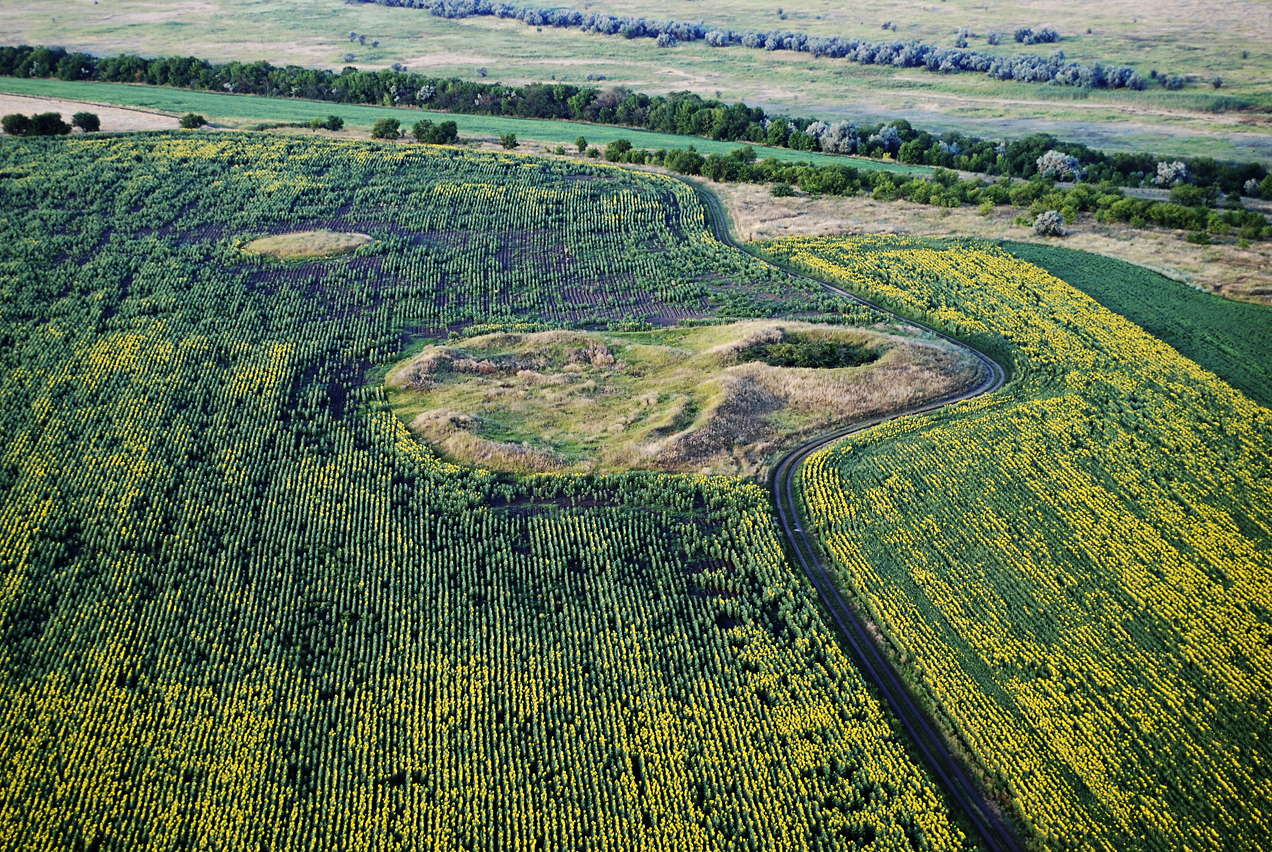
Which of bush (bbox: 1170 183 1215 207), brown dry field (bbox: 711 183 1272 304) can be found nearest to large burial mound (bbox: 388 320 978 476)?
brown dry field (bbox: 711 183 1272 304)

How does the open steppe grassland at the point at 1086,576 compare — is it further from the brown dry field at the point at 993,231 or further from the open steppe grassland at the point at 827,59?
the open steppe grassland at the point at 827,59

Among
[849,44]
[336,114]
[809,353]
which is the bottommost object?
[809,353]

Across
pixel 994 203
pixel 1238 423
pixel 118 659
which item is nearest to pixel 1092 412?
pixel 1238 423

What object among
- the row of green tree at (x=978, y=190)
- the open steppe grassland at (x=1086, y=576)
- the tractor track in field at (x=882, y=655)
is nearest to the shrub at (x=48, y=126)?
the row of green tree at (x=978, y=190)

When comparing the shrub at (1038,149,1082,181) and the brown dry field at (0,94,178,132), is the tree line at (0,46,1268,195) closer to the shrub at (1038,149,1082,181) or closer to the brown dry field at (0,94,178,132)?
the shrub at (1038,149,1082,181)

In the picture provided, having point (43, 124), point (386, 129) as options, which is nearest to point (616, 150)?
point (386, 129)

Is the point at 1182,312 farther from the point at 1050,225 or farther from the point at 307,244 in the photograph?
the point at 307,244
